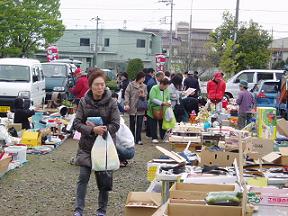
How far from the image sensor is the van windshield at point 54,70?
20.8 meters

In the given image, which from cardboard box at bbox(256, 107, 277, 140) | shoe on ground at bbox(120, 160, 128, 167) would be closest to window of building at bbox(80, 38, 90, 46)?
shoe on ground at bbox(120, 160, 128, 167)

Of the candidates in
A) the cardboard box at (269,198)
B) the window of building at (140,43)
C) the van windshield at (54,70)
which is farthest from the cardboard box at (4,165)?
the window of building at (140,43)

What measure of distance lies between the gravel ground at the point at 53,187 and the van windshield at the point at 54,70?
11181 mm

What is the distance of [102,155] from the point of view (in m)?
5.32

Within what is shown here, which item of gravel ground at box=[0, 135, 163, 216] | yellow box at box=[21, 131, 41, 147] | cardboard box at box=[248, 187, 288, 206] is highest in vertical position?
cardboard box at box=[248, 187, 288, 206]

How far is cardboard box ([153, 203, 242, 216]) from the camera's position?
3.91m

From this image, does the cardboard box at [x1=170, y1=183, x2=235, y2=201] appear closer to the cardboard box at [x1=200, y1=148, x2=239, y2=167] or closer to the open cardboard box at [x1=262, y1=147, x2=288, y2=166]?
the cardboard box at [x1=200, y1=148, x2=239, y2=167]

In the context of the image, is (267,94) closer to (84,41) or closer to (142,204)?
(142,204)

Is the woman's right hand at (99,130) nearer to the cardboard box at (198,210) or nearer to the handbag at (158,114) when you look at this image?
the cardboard box at (198,210)

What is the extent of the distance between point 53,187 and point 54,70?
555 inches

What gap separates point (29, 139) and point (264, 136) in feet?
15.6

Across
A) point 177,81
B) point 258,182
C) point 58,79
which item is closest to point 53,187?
point 258,182

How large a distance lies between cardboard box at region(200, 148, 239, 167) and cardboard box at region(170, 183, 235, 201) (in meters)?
1.66

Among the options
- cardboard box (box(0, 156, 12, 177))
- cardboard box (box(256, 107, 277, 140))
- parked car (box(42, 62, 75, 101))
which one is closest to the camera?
cardboard box (box(0, 156, 12, 177))
